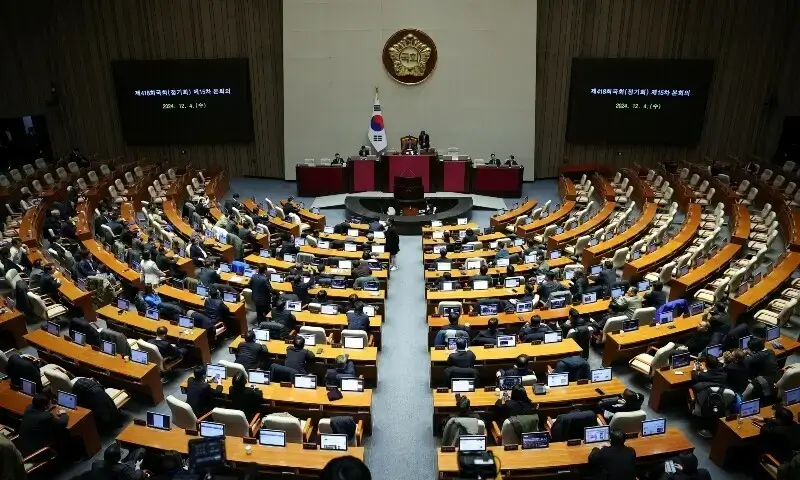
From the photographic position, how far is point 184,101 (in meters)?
22.9

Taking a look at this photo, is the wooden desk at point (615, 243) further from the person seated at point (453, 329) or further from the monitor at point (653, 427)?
the monitor at point (653, 427)

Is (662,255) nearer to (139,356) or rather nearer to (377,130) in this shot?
(139,356)

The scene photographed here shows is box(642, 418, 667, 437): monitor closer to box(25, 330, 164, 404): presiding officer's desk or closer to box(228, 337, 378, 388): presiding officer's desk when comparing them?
box(228, 337, 378, 388): presiding officer's desk

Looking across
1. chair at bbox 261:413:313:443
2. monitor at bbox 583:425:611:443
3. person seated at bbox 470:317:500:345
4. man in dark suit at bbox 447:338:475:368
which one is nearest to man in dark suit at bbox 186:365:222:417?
chair at bbox 261:413:313:443

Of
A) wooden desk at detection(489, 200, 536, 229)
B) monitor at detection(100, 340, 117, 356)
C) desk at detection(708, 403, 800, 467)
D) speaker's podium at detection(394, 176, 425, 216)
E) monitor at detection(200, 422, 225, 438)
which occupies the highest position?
speaker's podium at detection(394, 176, 425, 216)

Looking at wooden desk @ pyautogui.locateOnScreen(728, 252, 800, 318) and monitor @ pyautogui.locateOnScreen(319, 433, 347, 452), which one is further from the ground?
wooden desk @ pyautogui.locateOnScreen(728, 252, 800, 318)

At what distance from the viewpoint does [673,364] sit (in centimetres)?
887

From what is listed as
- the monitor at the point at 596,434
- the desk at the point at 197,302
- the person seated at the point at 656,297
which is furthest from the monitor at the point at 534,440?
the desk at the point at 197,302

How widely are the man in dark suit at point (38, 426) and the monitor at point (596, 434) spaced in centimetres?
646

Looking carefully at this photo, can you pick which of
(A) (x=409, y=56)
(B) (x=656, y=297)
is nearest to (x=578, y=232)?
(B) (x=656, y=297)

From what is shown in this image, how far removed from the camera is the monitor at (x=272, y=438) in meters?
7.09

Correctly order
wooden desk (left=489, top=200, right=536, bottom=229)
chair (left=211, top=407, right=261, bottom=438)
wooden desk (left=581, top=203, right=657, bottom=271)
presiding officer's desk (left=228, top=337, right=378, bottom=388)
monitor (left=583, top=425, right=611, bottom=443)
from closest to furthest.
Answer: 1. monitor (left=583, top=425, right=611, bottom=443)
2. chair (left=211, top=407, right=261, bottom=438)
3. presiding officer's desk (left=228, top=337, right=378, bottom=388)
4. wooden desk (left=581, top=203, right=657, bottom=271)
5. wooden desk (left=489, top=200, right=536, bottom=229)

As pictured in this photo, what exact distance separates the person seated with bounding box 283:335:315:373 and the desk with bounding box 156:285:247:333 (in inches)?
98.6

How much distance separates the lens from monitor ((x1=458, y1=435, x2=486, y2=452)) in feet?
22.6
